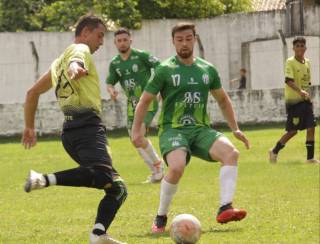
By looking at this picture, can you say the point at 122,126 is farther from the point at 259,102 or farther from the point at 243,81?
the point at 243,81

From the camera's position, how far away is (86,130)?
8.67 meters

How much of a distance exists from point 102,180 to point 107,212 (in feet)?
1.07

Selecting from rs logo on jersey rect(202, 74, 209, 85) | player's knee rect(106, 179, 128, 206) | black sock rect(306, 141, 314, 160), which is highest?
rs logo on jersey rect(202, 74, 209, 85)

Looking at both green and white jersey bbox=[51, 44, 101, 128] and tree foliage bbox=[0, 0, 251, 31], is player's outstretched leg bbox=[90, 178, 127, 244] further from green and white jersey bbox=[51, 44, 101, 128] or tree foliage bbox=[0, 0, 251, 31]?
tree foliage bbox=[0, 0, 251, 31]

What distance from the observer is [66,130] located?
8812mm

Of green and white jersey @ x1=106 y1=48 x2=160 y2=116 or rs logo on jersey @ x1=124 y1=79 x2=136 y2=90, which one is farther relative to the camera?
rs logo on jersey @ x1=124 y1=79 x2=136 y2=90

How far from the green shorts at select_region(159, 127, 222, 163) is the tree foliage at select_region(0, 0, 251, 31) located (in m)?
26.0

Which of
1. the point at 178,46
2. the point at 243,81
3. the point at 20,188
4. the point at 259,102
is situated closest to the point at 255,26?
the point at 243,81

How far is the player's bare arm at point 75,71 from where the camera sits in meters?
8.09

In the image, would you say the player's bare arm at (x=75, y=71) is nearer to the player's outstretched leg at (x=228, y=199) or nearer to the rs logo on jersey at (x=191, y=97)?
the rs logo on jersey at (x=191, y=97)

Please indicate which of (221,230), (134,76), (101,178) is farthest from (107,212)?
(134,76)

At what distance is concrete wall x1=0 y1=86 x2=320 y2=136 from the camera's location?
89.3 feet

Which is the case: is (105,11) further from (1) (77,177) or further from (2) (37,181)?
(2) (37,181)

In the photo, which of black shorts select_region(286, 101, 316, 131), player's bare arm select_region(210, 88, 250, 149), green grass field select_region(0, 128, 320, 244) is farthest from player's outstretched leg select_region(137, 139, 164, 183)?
player's bare arm select_region(210, 88, 250, 149)
